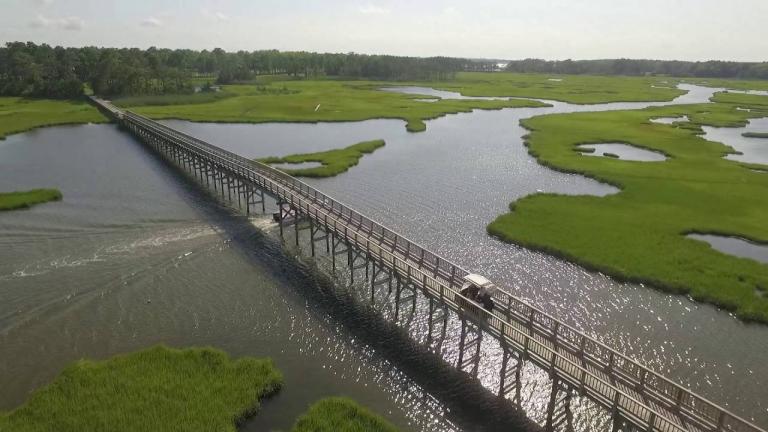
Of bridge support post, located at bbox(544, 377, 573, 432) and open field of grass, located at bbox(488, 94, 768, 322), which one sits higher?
open field of grass, located at bbox(488, 94, 768, 322)

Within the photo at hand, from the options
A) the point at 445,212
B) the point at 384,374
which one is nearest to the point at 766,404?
the point at 384,374

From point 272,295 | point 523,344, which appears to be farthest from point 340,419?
point 272,295

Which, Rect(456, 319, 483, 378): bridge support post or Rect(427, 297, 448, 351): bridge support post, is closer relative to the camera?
Rect(456, 319, 483, 378): bridge support post

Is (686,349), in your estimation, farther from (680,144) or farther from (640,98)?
(640,98)

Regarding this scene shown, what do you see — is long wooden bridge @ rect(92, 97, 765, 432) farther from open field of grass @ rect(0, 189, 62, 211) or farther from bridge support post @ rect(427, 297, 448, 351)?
open field of grass @ rect(0, 189, 62, 211)

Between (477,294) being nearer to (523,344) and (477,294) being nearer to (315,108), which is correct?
(523,344)

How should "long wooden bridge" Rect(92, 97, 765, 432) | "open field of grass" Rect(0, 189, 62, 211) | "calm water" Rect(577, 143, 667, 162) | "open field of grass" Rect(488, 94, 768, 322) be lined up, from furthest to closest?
"calm water" Rect(577, 143, 667, 162), "open field of grass" Rect(0, 189, 62, 211), "open field of grass" Rect(488, 94, 768, 322), "long wooden bridge" Rect(92, 97, 765, 432)

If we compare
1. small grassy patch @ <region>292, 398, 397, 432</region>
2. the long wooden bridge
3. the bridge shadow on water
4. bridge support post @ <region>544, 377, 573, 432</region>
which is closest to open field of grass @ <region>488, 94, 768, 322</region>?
the long wooden bridge
